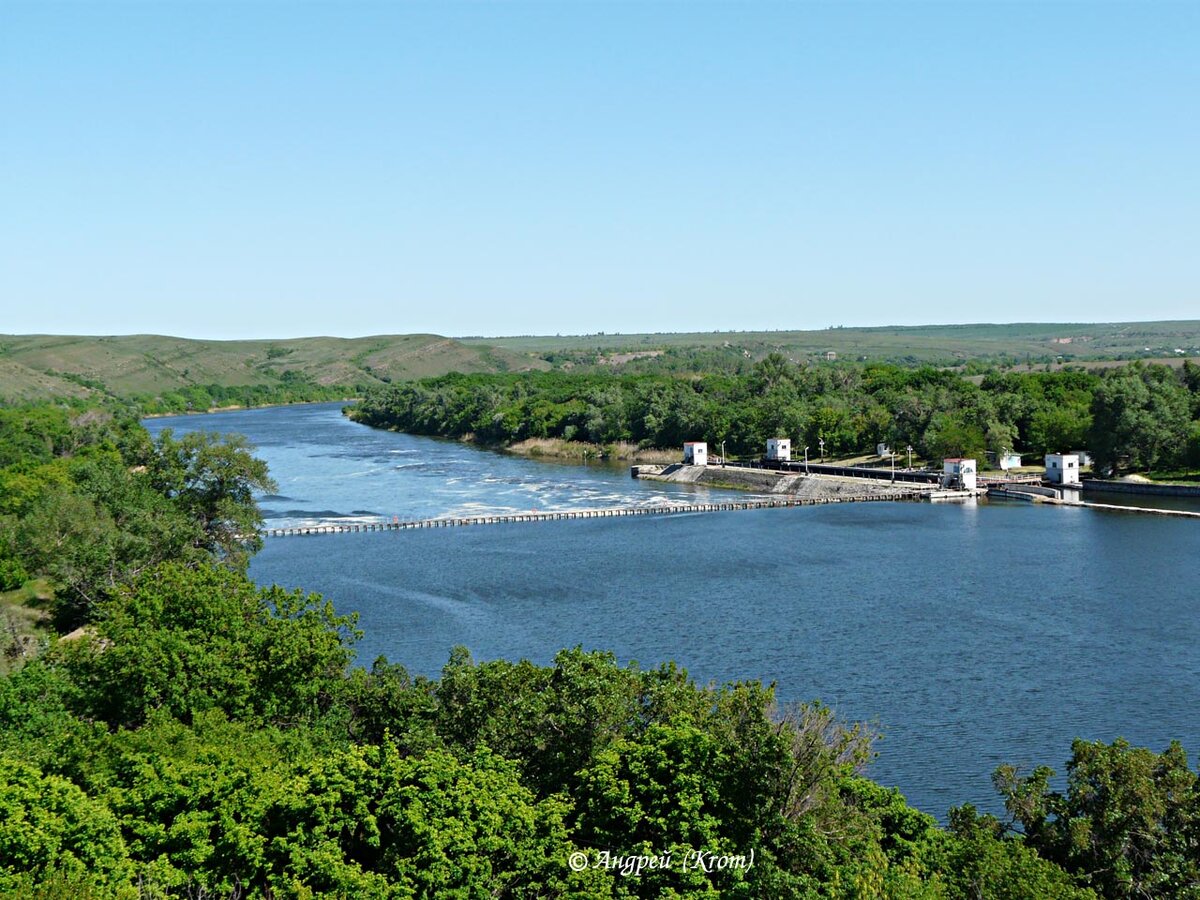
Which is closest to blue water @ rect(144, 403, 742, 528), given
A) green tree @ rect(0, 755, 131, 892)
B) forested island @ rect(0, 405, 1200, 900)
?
forested island @ rect(0, 405, 1200, 900)

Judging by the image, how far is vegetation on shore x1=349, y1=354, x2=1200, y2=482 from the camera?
93.0 meters

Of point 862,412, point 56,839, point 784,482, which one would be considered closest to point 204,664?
point 56,839

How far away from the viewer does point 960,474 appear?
92.1m

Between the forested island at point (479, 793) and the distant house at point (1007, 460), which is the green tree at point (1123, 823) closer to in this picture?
the forested island at point (479, 793)

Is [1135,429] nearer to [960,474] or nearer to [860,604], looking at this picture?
[960,474]

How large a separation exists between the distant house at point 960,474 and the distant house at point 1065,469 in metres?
6.59

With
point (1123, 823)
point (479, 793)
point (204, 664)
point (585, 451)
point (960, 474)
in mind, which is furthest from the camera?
point (585, 451)

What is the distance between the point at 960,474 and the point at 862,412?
24757 mm

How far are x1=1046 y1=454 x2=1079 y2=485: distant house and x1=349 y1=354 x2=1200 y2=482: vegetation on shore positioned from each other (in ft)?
11.3

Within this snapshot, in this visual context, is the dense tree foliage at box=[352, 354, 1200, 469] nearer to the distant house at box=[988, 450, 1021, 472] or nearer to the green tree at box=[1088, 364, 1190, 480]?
the green tree at box=[1088, 364, 1190, 480]

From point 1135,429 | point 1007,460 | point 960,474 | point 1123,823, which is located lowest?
point 960,474

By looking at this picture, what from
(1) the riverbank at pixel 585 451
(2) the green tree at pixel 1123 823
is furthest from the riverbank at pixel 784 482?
(2) the green tree at pixel 1123 823

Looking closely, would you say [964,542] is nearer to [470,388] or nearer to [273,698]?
[273,698]

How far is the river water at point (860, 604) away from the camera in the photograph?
3553 cm
